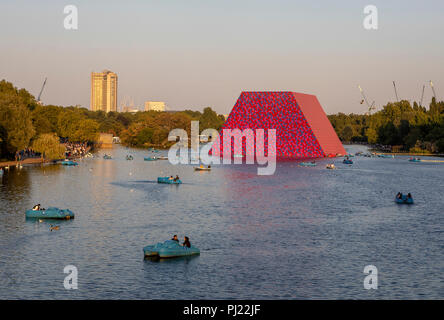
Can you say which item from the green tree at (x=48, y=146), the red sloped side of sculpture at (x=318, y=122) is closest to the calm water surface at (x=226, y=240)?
the green tree at (x=48, y=146)

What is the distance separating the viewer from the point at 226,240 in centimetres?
3822

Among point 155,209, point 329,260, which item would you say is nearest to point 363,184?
point 155,209

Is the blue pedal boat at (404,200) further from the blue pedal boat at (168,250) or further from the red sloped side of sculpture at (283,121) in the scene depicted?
the red sloped side of sculpture at (283,121)

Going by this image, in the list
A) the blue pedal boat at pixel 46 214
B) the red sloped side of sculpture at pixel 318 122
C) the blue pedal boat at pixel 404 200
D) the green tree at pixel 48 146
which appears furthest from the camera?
the red sloped side of sculpture at pixel 318 122

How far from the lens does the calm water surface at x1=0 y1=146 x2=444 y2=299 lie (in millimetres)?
27719

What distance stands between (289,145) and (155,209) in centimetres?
8520

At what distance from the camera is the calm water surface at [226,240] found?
27.7m

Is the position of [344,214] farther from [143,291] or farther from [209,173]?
[209,173]

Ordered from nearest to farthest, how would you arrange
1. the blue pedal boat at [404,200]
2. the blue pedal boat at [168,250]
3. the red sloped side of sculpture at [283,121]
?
the blue pedal boat at [168,250], the blue pedal boat at [404,200], the red sloped side of sculpture at [283,121]

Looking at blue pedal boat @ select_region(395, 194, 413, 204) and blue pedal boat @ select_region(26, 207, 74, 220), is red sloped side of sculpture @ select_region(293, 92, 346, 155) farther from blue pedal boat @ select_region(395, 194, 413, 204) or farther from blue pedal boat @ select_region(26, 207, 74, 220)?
blue pedal boat @ select_region(26, 207, 74, 220)

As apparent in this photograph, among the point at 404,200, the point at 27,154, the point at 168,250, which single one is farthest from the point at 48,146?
the point at 168,250

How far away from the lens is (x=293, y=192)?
219 ft

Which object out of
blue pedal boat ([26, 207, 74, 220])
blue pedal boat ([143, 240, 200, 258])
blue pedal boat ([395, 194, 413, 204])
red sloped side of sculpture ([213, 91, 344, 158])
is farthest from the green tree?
blue pedal boat ([143, 240, 200, 258])
